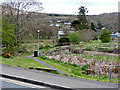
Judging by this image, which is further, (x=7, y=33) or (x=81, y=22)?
(x=81, y=22)

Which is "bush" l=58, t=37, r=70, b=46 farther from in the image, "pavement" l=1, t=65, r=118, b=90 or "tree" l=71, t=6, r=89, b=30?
"pavement" l=1, t=65, r=118, b=90

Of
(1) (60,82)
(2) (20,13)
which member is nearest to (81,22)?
(2) (20,13)

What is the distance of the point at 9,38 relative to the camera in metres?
20.7

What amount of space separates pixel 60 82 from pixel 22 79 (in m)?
1.53

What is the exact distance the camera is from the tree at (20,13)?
975 inches

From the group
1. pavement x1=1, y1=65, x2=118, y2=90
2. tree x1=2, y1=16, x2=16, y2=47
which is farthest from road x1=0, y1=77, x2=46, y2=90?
tree x1=2, y1=16, x2=16, y2=47

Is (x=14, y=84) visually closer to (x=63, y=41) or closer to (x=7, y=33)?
(x=7, y=33)

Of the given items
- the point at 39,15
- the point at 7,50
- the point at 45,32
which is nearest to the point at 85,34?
the point at 45,32

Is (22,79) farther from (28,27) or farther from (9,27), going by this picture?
(28,27)

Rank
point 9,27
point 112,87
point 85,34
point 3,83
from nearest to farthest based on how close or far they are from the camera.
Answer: point 112,87 → point 3,83 → point 9,27 → point 85,34

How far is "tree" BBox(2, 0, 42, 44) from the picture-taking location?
975 inches

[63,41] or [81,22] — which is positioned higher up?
[81,22]

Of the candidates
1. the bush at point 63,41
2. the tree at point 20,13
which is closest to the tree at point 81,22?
the bush at point 63,41

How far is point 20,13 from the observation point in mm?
26156
